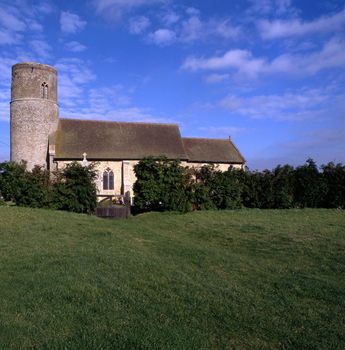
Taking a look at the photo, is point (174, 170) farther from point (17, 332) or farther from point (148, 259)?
point (17, 332)

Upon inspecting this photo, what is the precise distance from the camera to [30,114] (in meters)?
38.9

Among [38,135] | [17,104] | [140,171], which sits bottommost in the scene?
[140,171]

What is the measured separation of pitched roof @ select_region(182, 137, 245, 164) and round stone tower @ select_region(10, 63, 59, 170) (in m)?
12.4

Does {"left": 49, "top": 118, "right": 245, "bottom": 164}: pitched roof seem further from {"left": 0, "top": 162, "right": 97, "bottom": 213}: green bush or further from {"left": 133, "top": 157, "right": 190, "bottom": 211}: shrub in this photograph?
{"left": 0, "top": 162, "right": 97, "bottom": 213}: green bush

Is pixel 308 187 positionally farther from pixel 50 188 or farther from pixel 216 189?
pixel 50 188

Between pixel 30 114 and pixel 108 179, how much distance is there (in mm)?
9295

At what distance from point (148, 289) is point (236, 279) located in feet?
6.21

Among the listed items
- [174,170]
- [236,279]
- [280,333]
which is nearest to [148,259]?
[236,279]

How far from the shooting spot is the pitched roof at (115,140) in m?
36.6

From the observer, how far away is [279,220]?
19.0 m

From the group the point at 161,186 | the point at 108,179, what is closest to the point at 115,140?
the point at 108,179

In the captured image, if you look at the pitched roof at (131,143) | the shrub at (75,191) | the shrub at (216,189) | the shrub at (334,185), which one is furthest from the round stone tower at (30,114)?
the shrub at (334,185)

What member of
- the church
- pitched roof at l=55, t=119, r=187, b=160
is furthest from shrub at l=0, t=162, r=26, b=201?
the church

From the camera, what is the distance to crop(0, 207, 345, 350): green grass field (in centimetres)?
503
